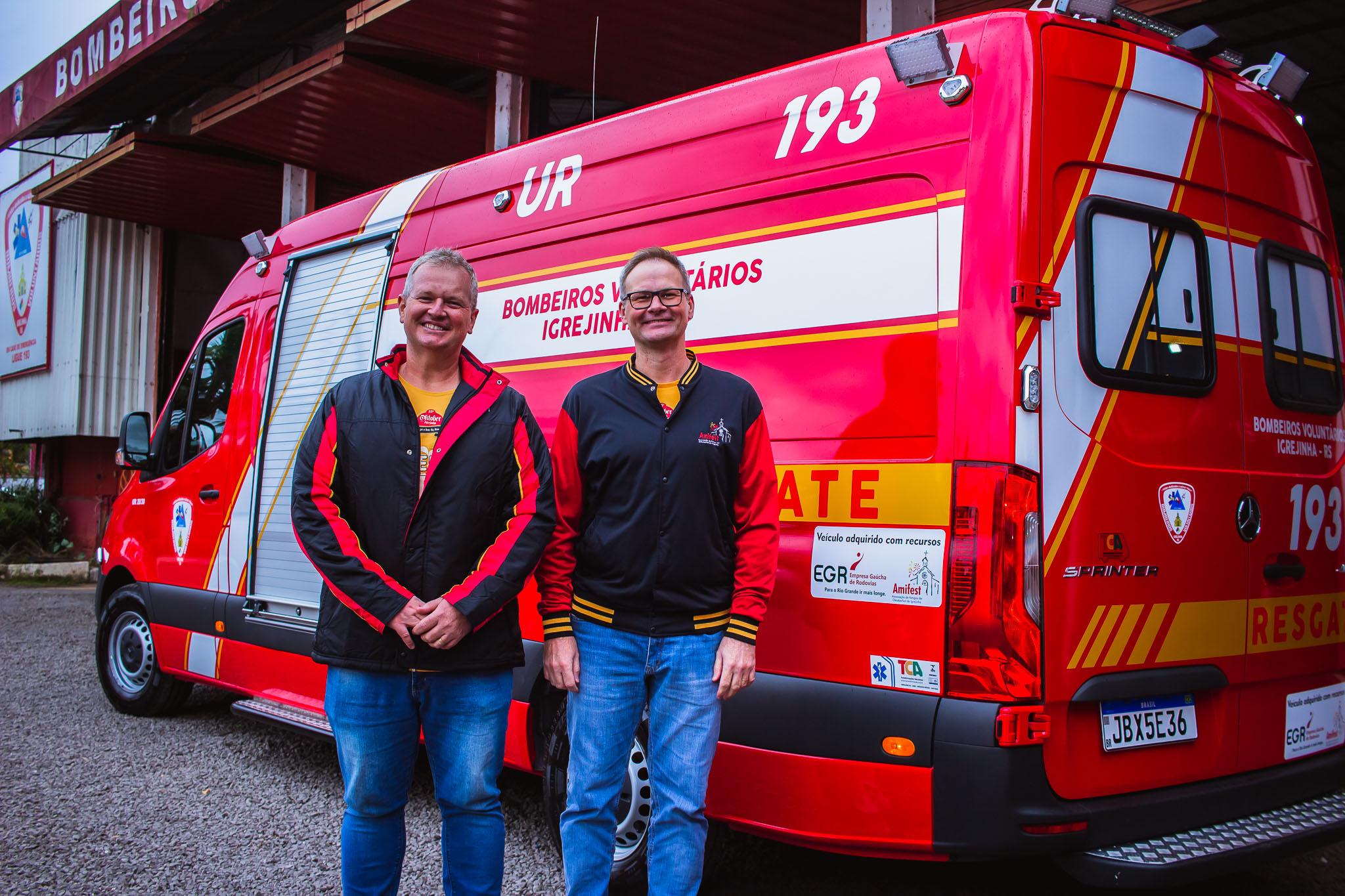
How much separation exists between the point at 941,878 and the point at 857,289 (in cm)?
203

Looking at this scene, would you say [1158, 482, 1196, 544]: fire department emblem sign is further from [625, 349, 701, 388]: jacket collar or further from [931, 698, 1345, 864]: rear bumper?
[625, 349, 701, 388]: jacket collar

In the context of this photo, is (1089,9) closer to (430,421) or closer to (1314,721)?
(430,421)

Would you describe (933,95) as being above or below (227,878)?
above

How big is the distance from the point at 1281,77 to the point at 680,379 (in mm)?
2265

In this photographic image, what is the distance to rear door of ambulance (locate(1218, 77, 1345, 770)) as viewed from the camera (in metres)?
2.86

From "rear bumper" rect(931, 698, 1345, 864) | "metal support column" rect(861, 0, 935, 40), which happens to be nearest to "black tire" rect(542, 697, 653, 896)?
"rear bumper" rect(931, 698, 1345, 864)

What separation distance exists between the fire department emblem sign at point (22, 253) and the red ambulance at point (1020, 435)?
1786cm

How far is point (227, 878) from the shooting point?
10.8 feet

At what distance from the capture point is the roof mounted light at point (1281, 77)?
3.15 metres

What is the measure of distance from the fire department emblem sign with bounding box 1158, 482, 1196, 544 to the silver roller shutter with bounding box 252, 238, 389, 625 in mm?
3146

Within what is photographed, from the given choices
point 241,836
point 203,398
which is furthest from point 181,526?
point 241,836

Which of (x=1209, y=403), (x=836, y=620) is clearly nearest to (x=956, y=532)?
(x=836, y=620)

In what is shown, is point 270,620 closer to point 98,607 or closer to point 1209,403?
point 98,607

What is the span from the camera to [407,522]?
93.6 inches
